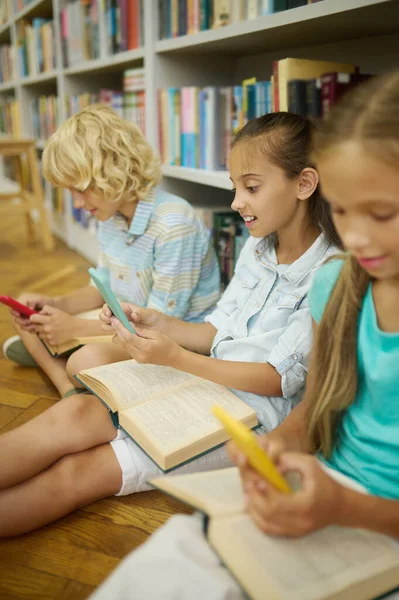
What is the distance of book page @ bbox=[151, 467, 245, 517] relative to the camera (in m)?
0.54

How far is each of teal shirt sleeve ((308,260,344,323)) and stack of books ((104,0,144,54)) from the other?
1.32m

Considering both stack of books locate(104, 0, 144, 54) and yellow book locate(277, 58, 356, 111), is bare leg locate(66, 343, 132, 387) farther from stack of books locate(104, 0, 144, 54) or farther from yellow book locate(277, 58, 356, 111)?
stack of books locate(104, 0, 144, 54)

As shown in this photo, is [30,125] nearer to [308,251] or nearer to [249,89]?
[249,89]

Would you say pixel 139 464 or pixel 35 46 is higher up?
pixel 35 46

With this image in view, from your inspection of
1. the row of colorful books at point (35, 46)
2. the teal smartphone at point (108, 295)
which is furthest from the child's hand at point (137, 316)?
the row of colorful books at point (35, 46)

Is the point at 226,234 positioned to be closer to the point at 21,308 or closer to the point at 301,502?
the point at 21,308

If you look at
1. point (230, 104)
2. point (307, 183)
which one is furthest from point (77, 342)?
point (230, 104)

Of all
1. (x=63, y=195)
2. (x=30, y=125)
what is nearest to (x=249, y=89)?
(x=63, y=195)

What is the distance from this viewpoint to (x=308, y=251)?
86cm

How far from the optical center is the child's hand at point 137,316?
3.06 feet

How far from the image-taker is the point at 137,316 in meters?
1.00

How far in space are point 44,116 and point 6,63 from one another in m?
1.17

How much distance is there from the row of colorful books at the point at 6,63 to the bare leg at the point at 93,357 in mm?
3077

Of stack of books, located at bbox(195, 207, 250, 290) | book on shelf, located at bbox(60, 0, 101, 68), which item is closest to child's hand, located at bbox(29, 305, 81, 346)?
stack of books, located at bbox(195, 207, 250, 290)
